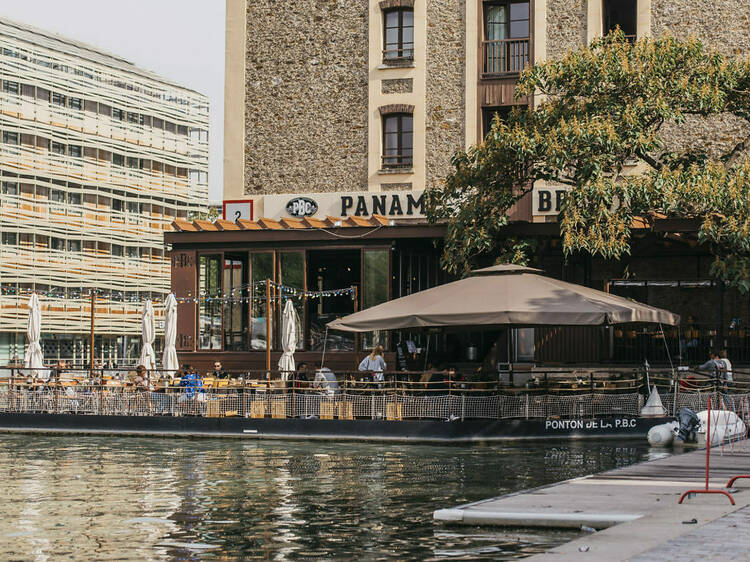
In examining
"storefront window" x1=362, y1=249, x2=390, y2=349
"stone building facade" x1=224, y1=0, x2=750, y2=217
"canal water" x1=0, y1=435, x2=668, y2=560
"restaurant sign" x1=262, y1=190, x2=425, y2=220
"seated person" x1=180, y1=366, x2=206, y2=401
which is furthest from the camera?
"restaurant sign" x1=262, y1=190, x2=425, y2=220

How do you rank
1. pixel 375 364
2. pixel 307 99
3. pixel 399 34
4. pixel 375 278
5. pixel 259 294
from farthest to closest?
pixel 307 99 < pixel 399 34 < pixel 259 294 < pixel 375 278 < pixel 375 364

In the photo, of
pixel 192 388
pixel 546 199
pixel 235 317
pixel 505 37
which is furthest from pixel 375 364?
pixel 505 37

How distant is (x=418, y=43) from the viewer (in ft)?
121

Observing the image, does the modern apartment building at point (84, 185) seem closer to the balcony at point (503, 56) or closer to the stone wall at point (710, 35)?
the balcony at point (503, 56)

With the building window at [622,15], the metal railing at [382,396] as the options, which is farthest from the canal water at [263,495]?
the building window at [622,15]

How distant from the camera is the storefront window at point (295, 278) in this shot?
33.2m

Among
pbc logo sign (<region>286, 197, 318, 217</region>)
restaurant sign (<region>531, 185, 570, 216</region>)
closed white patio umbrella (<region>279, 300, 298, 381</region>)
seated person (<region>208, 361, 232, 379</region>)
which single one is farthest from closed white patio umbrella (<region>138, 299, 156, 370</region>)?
restaurant sign (<region>531, 185, 570, 216</region>)

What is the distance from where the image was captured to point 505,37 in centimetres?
3647

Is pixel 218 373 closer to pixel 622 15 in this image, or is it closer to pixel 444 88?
pixel 444 88

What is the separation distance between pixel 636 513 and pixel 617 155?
61.7 feet

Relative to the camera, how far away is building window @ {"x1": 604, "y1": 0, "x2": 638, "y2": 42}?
35.6m

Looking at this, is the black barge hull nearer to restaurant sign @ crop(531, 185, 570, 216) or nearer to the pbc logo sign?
restaurant sign @ crop(531, 185, 570, 216)

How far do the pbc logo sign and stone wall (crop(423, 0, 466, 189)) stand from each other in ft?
10.9

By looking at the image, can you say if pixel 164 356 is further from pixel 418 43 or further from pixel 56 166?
pixel 56 166
